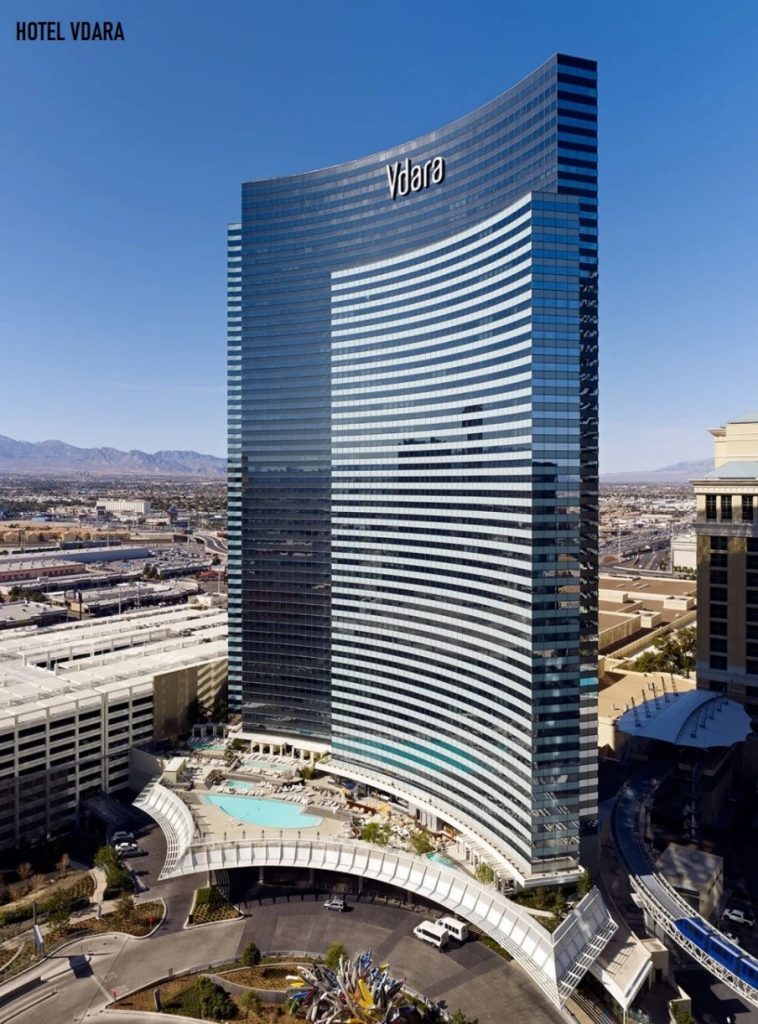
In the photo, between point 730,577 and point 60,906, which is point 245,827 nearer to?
point 60,906

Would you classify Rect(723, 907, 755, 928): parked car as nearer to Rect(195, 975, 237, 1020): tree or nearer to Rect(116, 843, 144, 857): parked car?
Rect(195, 975, 237, 1020): tree

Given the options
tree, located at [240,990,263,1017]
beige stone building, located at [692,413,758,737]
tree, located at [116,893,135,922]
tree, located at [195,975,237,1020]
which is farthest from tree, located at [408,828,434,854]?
beige stone building, located at [692,413,758,737]

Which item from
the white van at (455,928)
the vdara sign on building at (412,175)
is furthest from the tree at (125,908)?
the vdara sign on building at (412,175)

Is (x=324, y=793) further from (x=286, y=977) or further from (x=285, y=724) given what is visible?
(x=286, y=977)

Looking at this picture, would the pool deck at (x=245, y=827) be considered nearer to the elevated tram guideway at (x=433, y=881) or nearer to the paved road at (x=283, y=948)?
the elevated tram guideway at (x=433, y=881)

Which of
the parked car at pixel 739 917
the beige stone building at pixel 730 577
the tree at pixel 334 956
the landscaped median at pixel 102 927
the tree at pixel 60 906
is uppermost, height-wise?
the beige stone building at pixel 730 577

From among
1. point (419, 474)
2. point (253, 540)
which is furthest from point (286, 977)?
point (253, 540)

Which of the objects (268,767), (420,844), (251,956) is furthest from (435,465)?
(251,956)
